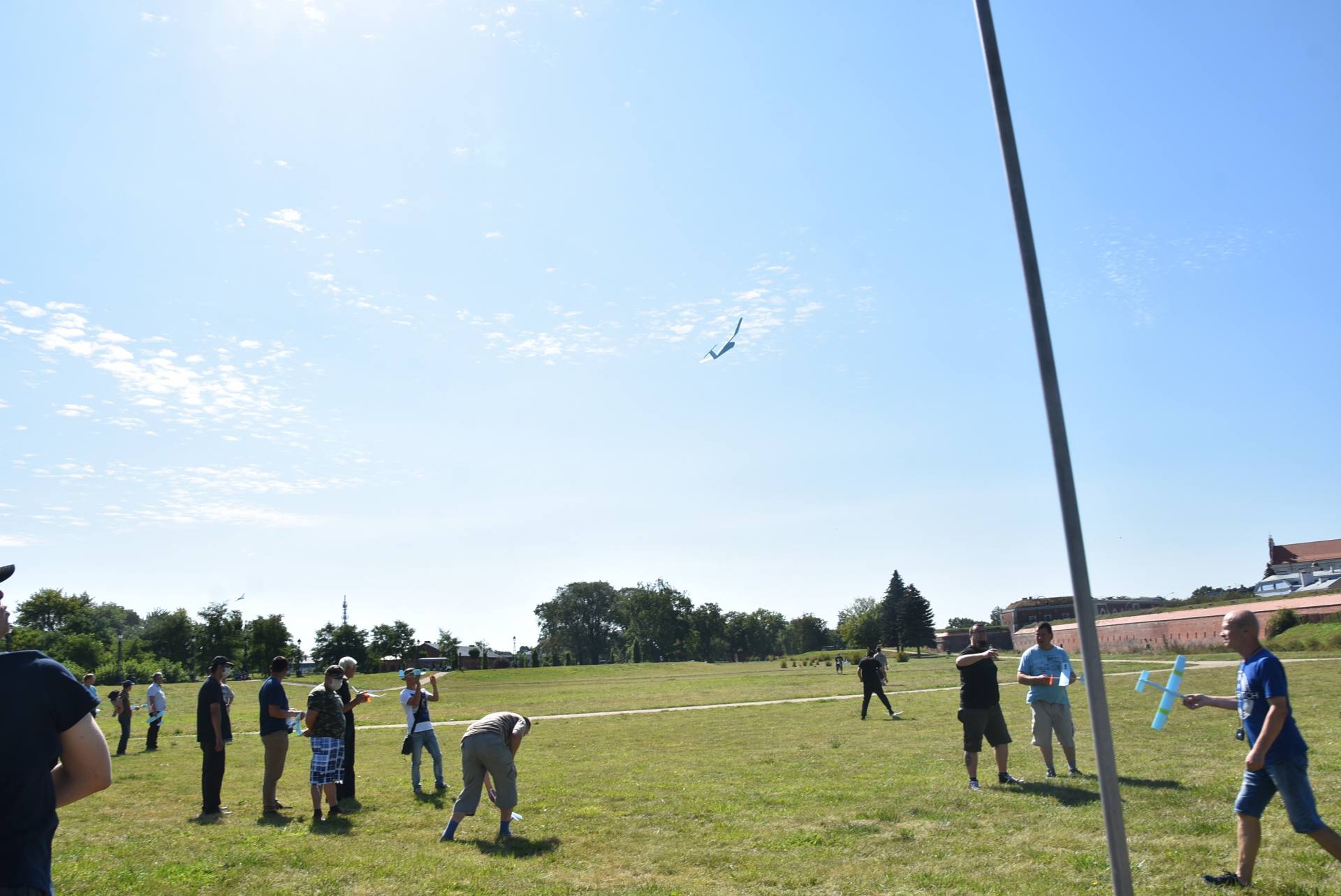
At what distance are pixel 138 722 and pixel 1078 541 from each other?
130 feet

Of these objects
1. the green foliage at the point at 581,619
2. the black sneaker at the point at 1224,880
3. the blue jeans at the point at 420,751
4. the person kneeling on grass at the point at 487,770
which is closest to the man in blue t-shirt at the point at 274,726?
the blue jeans at the point at 420,751

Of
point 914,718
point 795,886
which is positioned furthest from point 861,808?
point 914,718

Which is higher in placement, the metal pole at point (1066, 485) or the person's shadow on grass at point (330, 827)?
the metal pole at point (1066, 485)

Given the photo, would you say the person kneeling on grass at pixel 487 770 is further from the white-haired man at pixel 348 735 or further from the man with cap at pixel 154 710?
the man with cap at pixel 154 710

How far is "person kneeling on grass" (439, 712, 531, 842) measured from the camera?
370 inches

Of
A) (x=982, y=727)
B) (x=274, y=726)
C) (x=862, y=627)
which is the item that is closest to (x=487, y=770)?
(x=274, y=726)

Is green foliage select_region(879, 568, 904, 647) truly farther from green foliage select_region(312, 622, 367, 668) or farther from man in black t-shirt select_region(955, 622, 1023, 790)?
man in black t-shirt select_region(955, 622, 1023, 790)

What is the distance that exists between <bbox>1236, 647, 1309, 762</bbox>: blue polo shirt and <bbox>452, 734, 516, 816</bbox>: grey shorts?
22.7ft

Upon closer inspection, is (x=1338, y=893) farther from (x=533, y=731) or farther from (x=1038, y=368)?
(x=533, y=731)

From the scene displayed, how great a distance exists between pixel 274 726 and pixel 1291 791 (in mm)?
11498

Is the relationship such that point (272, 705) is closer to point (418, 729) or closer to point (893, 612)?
point (418, 729)

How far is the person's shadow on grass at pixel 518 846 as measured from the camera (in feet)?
29.0

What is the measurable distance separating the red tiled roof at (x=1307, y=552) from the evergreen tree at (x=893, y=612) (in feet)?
178

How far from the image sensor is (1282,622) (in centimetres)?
5053
